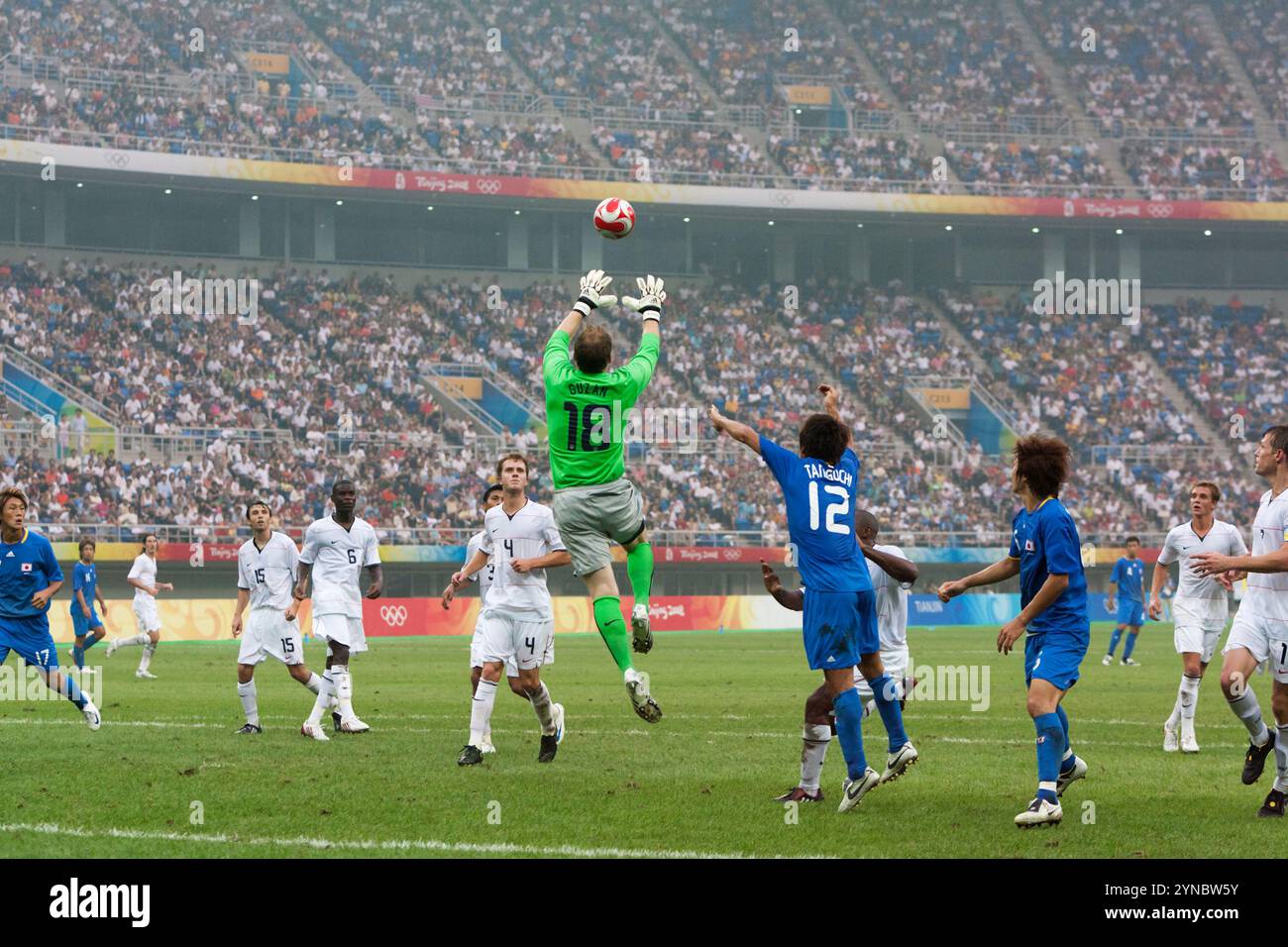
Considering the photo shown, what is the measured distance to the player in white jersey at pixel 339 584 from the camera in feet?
51.9

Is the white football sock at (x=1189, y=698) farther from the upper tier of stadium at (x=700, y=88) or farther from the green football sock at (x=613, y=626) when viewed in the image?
the upper tier of stadium at (x=700, y=88)

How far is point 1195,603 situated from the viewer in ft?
51.2

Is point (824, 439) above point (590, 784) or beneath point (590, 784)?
above

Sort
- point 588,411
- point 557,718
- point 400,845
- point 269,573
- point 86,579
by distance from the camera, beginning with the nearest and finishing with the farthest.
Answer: point 400,845 < point 588,411 < point 557,718 < point 269,573 < point 86,579

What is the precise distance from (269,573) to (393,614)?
81.4ft

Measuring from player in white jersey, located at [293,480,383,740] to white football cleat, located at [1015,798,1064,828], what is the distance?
8.19 m

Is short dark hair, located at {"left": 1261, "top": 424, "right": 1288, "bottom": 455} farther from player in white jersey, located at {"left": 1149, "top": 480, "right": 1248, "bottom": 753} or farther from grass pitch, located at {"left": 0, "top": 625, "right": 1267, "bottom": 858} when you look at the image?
player in white jersey, located at {"left": 1149, "top": 480, "right": 1248, "bottom": 753}

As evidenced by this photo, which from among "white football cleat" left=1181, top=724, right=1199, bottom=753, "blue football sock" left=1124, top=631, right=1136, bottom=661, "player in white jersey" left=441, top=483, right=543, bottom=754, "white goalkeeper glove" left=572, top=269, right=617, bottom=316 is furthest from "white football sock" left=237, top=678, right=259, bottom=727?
"blue football sock" left=1124, top=631, right=1136, bottom=661

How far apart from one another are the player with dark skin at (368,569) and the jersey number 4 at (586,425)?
533 cm

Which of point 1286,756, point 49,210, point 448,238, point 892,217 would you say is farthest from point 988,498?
point 1286,756

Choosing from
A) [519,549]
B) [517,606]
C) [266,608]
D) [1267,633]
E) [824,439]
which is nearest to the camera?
[824,439]

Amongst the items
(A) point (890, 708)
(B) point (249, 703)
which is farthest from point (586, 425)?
(B) point (249, 703)

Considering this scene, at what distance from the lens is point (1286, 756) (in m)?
10.5

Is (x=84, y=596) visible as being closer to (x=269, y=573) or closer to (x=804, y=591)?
(x=269, y=573)
